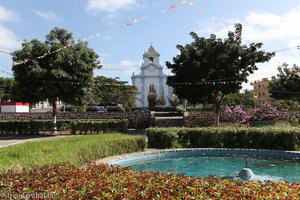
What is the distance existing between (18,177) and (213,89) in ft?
71.1

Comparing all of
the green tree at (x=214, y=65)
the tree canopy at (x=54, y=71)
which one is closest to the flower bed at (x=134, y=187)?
the tree canopy at (x=54, y=71)

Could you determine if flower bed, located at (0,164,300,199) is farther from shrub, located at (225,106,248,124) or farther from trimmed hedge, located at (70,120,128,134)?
shrub, located at (225,106,248,124)

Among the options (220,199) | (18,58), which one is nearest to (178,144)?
(220,199)

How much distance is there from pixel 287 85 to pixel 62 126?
33.5m

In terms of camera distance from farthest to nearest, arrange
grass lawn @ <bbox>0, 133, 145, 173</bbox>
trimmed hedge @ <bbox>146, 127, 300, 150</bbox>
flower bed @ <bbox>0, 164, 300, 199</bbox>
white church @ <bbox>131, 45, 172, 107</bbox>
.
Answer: white church @ <bbox>131, 45, 172, 107</bbox>, trimmed hedge @ <bbox>146, 127, 300, 150</bbox>, grass lawn @ <bbox>0, 133, 145, 173</bbox>, flower bed @ <bbox>0, 164, 300, 199</bbox>

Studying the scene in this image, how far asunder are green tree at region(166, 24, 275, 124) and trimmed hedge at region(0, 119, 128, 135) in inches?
224

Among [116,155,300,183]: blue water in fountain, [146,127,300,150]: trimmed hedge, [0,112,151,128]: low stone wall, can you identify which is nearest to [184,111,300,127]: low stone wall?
[0,112,151,128]: low stone wall

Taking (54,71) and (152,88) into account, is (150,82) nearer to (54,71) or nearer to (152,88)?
(152,88)

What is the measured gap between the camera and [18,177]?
5.95 metres

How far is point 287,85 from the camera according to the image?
48094 mm

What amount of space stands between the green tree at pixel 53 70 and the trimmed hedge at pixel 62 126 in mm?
1979

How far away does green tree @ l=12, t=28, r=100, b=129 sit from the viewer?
918 inches

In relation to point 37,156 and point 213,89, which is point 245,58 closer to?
point 213,89

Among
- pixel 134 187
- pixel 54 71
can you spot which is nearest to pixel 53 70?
pixel 54 71
